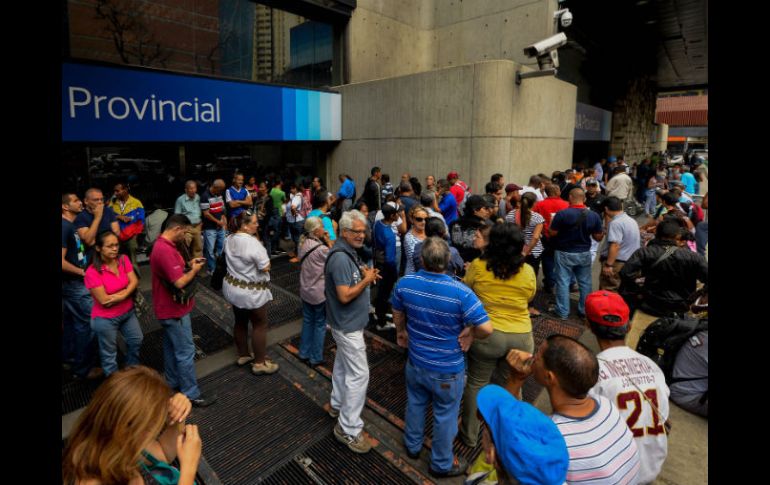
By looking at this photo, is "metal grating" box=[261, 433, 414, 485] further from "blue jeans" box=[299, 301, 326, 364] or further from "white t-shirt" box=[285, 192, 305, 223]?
"white t-shirt" box=[285, 192, 305, 223]

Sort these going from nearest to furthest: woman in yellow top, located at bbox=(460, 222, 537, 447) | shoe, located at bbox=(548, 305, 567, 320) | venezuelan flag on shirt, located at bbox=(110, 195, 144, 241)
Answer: woman in yellow top, located at bbox=(460, 222, 537, 447) < shoe, located at bbox=(548, 305, 567, 320) < venezuelan flag on shirt, located at bbox=(110, 195, 144, 241)

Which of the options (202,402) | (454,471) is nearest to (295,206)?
(202,402)

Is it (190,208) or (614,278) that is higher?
(190,208)

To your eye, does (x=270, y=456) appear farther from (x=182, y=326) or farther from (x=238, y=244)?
(x=238, y=244)

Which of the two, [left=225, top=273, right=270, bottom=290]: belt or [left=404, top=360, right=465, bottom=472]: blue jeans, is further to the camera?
[left=225, top=273, right=270, bottom=290]: belt

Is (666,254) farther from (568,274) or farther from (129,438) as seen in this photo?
(129,438)

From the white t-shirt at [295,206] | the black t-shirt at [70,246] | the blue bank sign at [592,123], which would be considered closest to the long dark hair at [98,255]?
the black t-shirt at [70,246]

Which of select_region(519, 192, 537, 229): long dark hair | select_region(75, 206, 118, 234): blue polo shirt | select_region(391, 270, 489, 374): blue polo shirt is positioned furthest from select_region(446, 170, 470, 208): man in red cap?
select_region(75, 206, 118, 234): blue polo shirt

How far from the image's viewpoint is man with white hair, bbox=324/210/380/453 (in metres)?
3.48

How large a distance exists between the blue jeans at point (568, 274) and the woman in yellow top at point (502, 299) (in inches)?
108

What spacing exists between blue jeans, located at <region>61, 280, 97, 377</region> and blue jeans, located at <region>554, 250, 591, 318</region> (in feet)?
19.3

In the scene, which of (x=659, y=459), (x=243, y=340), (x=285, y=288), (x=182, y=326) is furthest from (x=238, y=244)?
(x=659, y=459)

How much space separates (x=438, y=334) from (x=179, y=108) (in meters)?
9.03

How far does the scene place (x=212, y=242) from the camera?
8.09 metres
